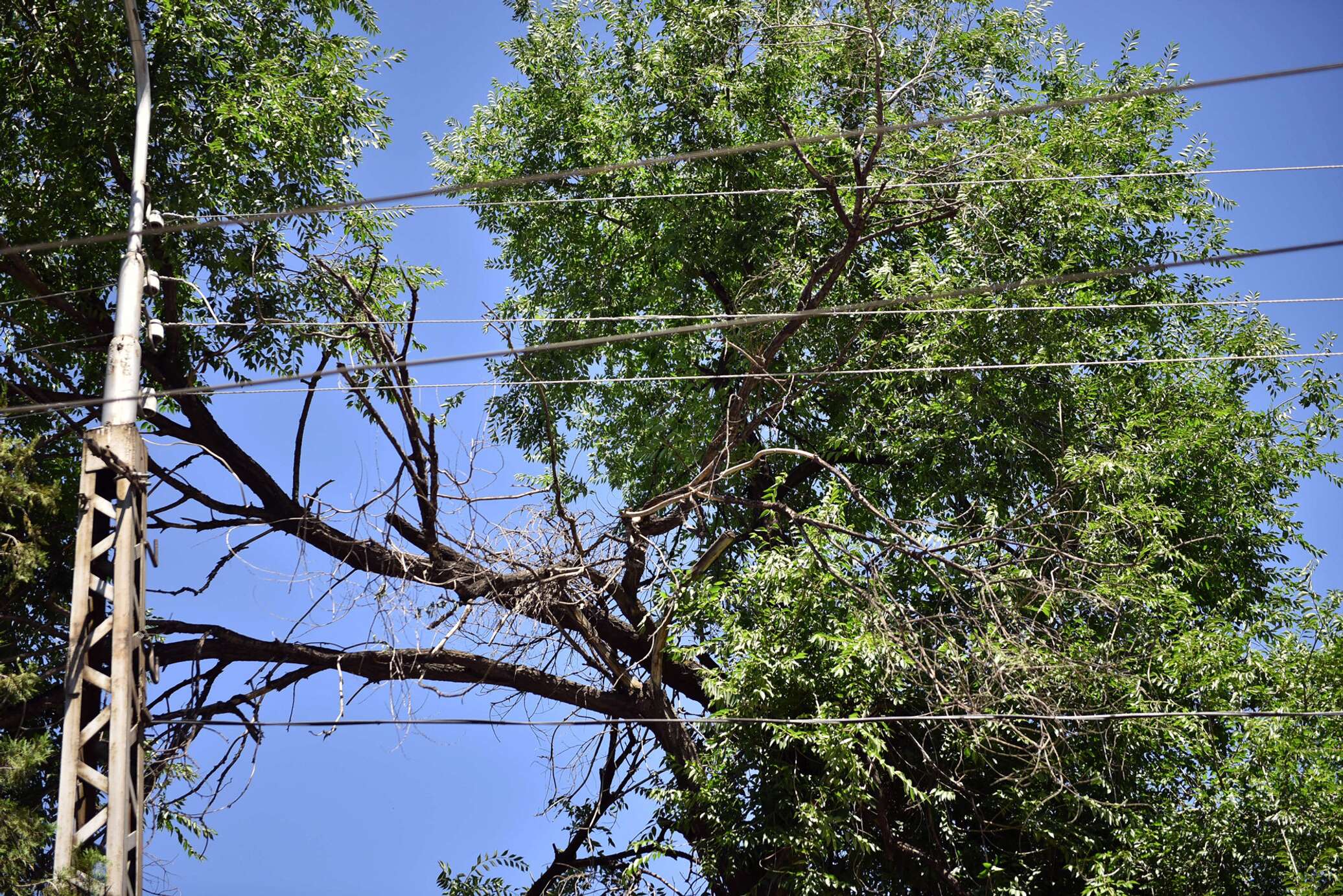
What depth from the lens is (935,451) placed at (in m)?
12.1

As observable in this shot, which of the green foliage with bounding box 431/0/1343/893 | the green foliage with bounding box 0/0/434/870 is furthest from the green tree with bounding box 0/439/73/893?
the green foliage with bounding box 431/0/1343/893

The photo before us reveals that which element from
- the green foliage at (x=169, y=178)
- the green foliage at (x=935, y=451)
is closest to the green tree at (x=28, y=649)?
the green foliage at (x=169, y=178)

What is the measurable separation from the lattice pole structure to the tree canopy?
101 inches

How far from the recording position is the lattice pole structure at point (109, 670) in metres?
5.89

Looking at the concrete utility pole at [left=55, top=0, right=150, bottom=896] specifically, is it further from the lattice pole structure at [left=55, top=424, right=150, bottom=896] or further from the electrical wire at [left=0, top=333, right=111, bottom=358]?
the electrical wire at [left=0, top=333, right=111, bottom=358]

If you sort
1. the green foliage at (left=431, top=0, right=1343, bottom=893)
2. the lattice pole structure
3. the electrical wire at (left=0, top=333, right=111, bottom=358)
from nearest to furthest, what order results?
the lattice pole structure, the green foliage at (left=431, top=0, right=1343, bottom=893), the electrical wire at (left=0, top=333, right=111, bottom=358)

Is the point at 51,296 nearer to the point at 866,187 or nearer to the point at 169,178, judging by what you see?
the point at 169,178

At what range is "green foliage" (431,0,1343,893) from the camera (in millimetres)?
9234

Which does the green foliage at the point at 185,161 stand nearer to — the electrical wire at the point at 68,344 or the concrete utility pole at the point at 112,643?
the electrical wire at the point at 68,344

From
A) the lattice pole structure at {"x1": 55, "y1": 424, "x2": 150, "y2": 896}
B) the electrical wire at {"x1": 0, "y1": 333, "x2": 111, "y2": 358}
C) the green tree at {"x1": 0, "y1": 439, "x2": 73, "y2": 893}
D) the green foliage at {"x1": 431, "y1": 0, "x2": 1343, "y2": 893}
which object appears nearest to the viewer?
the lattice pole structure at {"x1": 55, "y1": 424, "x2": 150, "y2": 896}

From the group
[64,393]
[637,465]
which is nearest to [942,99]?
[637,465]

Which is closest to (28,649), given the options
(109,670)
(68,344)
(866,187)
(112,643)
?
(68,344)

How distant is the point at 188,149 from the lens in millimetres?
11133

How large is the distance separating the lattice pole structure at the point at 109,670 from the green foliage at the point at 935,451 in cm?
423
